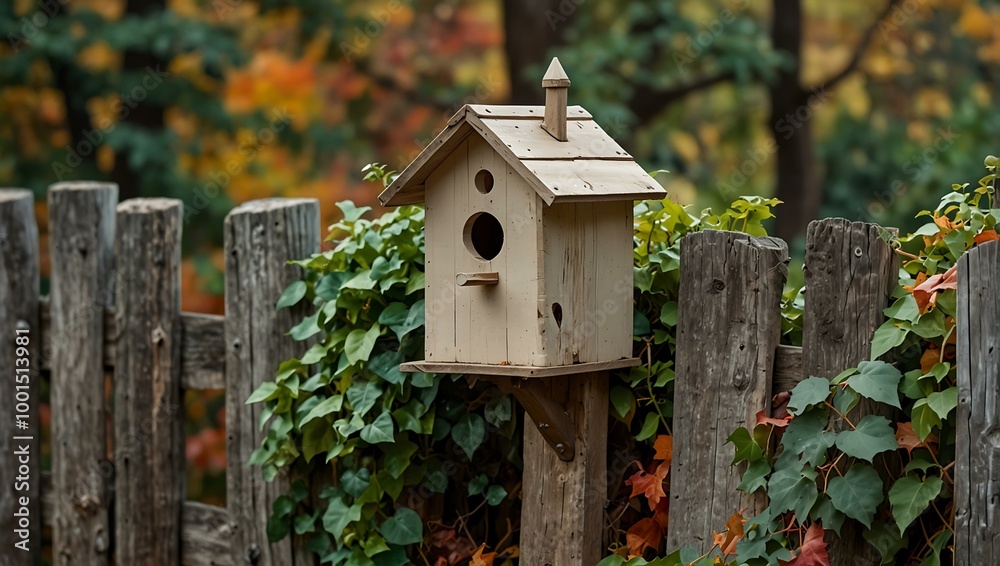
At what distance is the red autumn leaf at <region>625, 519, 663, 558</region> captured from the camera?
303cm

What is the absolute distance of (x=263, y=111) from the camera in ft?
25.2

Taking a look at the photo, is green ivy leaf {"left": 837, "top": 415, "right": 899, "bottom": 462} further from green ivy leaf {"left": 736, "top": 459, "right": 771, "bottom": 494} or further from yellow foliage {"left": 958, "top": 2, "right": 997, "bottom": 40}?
yellow foliage {"left": 958, "top": 2, "right": 997, "bottom": 40}

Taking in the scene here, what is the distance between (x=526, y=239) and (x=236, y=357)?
57.8 inches

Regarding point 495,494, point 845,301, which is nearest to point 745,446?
point 845,301

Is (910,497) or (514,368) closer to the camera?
(910,497)

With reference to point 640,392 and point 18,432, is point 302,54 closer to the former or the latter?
point 18,432

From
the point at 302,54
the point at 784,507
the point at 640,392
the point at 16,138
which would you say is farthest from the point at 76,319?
the point at 302,54

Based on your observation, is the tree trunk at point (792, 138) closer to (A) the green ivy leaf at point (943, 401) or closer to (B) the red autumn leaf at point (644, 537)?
(B) the red autumn leaf at point (644, 537)

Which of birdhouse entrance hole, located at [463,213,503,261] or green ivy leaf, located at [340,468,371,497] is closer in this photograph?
birdhouse entrance hole, located at [463,213,503,261]

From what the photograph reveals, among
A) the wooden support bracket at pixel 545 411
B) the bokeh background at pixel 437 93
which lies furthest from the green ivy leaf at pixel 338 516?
the bokeh background at pixel 437 93

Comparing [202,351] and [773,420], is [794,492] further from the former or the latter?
[202,351]

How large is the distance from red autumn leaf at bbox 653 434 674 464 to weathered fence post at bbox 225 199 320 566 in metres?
1.31

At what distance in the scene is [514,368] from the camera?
2746mm

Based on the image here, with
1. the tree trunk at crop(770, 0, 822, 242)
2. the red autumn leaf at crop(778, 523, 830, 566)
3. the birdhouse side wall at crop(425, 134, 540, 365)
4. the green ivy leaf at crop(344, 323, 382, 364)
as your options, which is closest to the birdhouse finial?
the birdhouse side wall at crop(425, 134, 540, 365)
